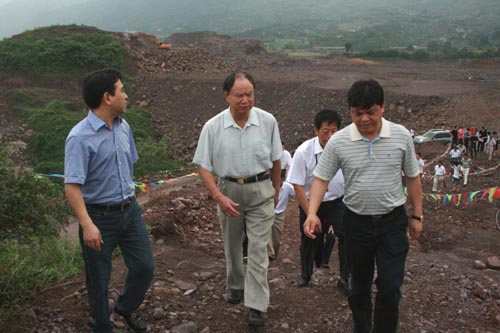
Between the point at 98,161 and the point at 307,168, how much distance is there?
1.83 meters

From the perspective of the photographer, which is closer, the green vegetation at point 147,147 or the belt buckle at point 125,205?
the belt buckle at point 125,205

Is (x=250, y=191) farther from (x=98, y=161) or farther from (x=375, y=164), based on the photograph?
(x=98, y=161)

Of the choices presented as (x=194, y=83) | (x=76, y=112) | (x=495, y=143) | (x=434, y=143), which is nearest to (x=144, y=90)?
(x=194, y=83)

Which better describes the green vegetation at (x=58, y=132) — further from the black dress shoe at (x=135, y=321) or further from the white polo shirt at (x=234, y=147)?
the black dress shoe at (x=135, y=321)

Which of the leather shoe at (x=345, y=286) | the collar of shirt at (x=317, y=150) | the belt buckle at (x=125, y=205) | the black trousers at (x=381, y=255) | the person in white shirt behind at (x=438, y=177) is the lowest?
the person in white shirt behind at (x=438, y=177)

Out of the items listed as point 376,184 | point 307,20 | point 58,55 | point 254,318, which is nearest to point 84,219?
point 254,318

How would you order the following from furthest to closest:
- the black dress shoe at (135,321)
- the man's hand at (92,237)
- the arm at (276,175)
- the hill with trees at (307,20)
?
the hill with trees at (307,20)
the arm at (276,175)
the black dress shoe at (135,321)
the man's hand at (92,237)

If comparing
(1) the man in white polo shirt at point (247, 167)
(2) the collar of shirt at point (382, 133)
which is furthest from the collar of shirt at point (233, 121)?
(2) the collar of shirt at point (382, 133)

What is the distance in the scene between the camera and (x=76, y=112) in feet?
69.3

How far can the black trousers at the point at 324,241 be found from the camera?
444 centimetres

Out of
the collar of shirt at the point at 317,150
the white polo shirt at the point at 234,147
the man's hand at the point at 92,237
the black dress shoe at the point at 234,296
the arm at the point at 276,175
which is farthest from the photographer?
the collar of shirt at the point at 317,150

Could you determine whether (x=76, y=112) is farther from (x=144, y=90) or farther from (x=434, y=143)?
(x=434, y=143)

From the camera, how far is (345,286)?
4.48 m

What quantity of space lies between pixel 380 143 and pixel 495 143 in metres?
12.9
